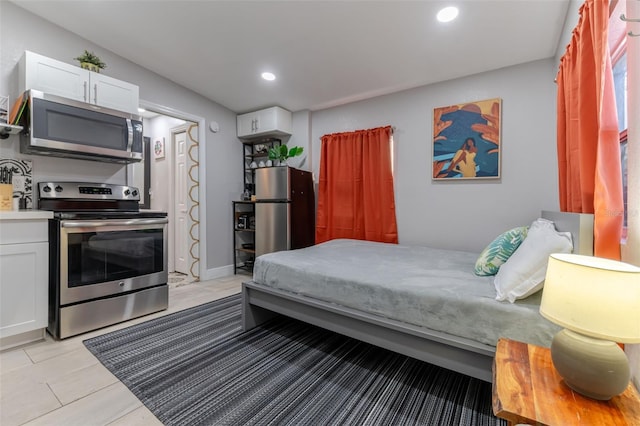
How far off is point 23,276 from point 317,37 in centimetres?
297

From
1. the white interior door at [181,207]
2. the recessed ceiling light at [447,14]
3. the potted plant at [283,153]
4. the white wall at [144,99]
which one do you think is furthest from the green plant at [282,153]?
the recessed ceiling light at [447,14]

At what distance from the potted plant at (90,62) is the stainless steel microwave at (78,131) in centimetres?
41

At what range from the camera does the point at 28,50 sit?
2387 millimetres

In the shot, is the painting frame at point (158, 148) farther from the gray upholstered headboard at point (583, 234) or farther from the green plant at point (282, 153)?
the gray upholstered headboard at point (583, 234)

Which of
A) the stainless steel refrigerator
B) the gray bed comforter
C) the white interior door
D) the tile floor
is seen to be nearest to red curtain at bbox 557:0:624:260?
the gray bed comforter

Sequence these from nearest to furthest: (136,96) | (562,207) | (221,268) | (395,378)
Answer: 1. (395,378)
2. (562,207)
3. (136,96)
4. (221,268)

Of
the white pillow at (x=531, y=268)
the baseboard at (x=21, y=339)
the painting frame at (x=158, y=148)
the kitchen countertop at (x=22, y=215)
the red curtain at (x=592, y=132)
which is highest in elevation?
the painting frame at (x=158, y=148)

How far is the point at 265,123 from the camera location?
403 centimetres

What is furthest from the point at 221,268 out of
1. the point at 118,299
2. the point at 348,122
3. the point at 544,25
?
the point at 544,25

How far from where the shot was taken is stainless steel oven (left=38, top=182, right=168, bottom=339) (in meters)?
2.17

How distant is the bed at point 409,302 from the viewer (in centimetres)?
132

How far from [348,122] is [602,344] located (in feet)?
11.4

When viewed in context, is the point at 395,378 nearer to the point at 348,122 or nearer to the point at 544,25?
the point at 544,25

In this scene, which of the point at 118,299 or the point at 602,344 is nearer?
the point at 602,344
